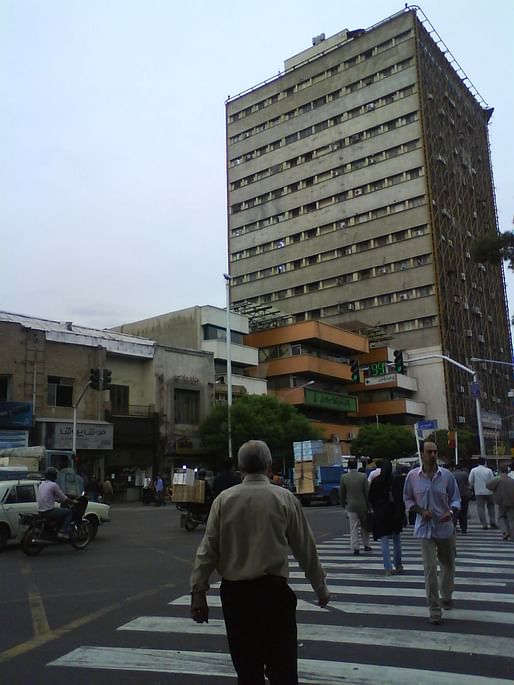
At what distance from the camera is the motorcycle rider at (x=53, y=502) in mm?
13781

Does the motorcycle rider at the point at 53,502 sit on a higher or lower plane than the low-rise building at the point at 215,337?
lower

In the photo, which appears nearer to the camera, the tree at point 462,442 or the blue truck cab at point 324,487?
the blue truck cab at point 324,487

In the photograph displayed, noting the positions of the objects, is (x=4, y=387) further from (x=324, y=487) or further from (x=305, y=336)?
(x=305, y=336)

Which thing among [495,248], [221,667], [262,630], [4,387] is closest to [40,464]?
[4,387]

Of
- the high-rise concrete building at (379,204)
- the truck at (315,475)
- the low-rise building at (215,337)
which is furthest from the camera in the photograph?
the high-rise concrete building at (379,204)

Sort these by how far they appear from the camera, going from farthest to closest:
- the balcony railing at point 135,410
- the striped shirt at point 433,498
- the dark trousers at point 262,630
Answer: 1. the balcony railing at point 135,410
2. the striped shirt at point 433,498
3. the dark trousers at point 262,630

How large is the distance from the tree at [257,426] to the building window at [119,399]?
523 centimetres

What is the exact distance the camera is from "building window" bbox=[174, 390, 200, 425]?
4328 cm

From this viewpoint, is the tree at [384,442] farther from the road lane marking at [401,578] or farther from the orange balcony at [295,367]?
the road lane marking at [401,578]

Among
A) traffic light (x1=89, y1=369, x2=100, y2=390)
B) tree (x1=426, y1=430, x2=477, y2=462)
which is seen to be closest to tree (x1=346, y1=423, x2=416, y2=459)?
tree (x1=426, y1=430, x2=477, y2=462)

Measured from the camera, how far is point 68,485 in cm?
2344

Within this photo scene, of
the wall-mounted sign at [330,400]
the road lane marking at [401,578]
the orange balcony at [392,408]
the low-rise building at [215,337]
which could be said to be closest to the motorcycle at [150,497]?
the low-rise building at [215,337]

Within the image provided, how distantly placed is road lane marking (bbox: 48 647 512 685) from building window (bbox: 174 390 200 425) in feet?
123

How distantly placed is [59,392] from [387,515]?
1174 inches
